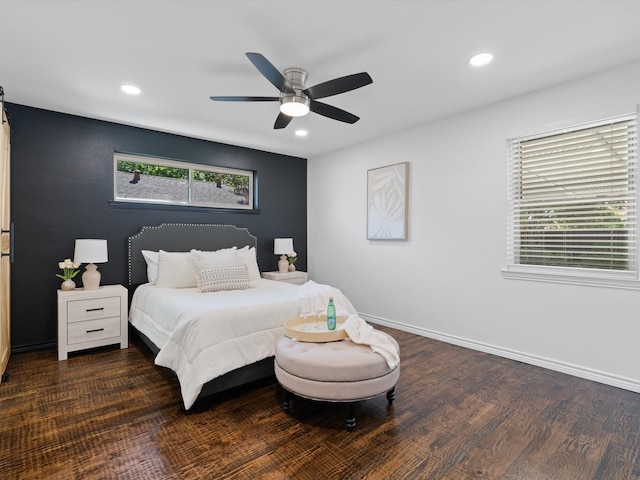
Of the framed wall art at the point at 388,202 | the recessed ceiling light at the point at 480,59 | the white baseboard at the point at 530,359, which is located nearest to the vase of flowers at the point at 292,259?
the framed wall art at the point at 388,202

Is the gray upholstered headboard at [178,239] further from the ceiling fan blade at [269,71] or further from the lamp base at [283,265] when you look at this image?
the ceiling fan blade at [269,71]

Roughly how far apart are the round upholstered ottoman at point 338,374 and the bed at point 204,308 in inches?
19.4

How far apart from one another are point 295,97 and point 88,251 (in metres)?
2.67

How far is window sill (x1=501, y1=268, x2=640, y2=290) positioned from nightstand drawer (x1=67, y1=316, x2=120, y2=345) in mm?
4102

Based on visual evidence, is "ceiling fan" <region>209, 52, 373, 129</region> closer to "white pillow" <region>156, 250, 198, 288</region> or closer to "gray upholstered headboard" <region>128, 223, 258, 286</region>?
"white pillow" <region>156, 250, 198, 288</region>

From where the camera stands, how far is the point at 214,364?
7.86 ft

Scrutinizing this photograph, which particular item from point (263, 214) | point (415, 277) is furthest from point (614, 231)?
point (263, 214)

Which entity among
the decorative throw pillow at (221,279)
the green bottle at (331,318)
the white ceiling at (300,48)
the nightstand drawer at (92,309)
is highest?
the white ceiling at (300,48)

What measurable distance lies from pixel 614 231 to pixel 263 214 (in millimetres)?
4224

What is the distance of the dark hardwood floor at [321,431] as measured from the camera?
1.79 metres

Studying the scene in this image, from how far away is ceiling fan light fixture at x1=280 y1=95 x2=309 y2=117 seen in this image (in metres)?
2.68

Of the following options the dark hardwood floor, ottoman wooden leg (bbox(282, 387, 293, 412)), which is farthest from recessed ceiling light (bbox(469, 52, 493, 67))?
ottoman wooden leg (bbox(282, 387, 293, 412))

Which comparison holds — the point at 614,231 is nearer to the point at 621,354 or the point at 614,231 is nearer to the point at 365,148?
the point at 621,354

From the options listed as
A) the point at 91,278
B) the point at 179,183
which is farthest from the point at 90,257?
the point at 179,183
